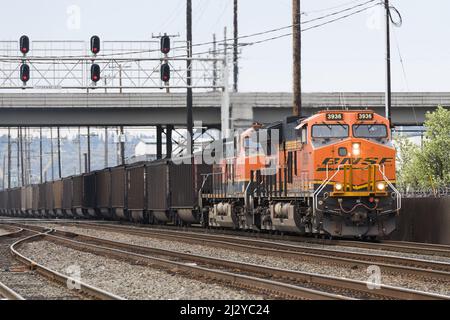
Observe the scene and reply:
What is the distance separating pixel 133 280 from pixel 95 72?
26433 millimetres

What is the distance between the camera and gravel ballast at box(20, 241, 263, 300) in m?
Answer: 14.4

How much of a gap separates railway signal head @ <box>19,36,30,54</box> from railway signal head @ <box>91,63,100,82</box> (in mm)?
3096

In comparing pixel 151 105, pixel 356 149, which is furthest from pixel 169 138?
pixel 356 149

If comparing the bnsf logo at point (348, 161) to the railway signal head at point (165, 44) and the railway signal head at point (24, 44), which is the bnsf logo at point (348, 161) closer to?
the railway signal head at point (165, 44)

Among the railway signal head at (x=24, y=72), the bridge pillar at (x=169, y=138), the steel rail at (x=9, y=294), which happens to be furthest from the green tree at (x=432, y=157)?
the steel rail at (x=9, y=294)

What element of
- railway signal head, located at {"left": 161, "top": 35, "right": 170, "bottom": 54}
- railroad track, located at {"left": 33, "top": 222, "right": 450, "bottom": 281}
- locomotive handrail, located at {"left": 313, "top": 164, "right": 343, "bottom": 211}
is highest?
railway signal head, located at {"left": 161, "top": 35, "right": 170, "bottom": 54}

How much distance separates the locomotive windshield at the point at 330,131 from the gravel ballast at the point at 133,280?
6.69m

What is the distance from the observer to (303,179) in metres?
25.8

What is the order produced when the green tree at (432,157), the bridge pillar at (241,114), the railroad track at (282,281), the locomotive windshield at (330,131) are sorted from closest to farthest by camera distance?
the railroad track at (282,281), the locomotive windshield at (330,131), the bridge pillar at (241,114), the green tree at (432,157)

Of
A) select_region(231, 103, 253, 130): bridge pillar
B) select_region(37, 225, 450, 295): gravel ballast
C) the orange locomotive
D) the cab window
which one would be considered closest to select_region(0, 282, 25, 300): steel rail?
select_region(37, 225, 450, 295): gravel ballast

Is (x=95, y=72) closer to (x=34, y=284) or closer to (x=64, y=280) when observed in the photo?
(x=34, y=284)

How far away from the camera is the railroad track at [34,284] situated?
46.8 feet

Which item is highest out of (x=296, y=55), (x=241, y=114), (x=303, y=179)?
(x=296, y=55)

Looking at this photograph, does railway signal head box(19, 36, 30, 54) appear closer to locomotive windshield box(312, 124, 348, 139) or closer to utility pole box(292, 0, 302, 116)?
utility pole box(292, 0, 302, 116)
